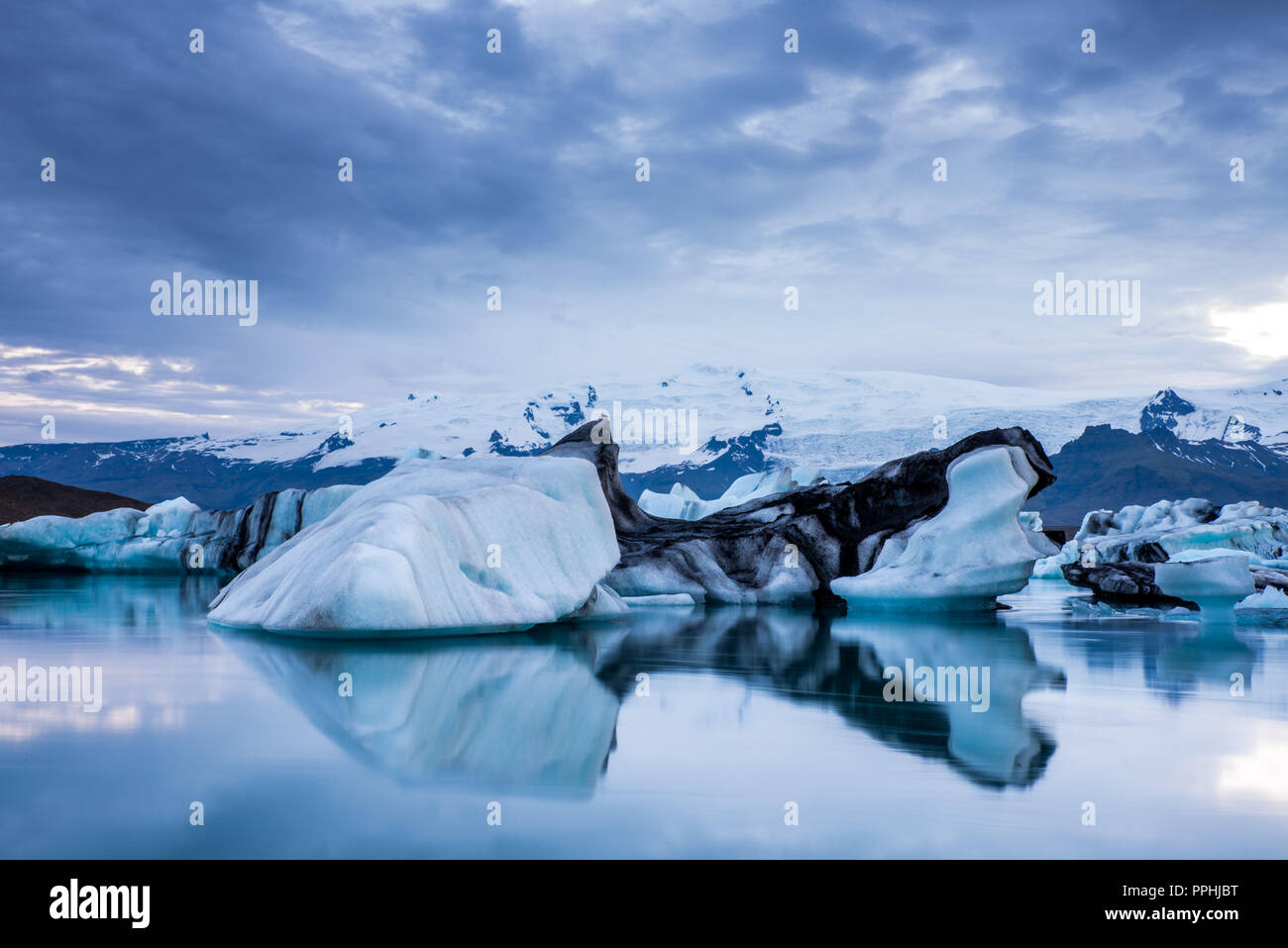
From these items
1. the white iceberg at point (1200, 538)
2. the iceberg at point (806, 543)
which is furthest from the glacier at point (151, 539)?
the white iceberg at point (1200, 538)

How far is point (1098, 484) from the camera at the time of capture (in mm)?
119562

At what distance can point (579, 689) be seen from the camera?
7.31 meters

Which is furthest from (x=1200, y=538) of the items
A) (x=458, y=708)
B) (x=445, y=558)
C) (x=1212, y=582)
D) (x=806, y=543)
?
(x=458, y=708)

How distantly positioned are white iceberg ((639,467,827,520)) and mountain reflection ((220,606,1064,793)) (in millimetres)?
14892

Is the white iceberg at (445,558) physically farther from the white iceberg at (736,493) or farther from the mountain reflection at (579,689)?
the white iceberg at (736,493)

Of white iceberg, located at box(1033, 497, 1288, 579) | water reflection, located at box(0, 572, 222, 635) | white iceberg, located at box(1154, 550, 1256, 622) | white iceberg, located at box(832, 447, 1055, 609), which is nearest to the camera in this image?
water reflection, located at box(0, 572, 222, 635)

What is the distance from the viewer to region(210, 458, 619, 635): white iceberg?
10.1 meters

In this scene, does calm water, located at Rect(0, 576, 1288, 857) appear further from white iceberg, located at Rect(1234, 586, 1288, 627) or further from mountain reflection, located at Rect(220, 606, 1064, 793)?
white iceberg, located at Rect(1234, 586, 1288, 627)

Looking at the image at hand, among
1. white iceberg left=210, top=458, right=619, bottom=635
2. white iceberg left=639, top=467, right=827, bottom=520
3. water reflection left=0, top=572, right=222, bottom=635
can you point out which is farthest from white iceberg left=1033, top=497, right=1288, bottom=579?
water reflection left=0, top=572, right=222, bottom=635

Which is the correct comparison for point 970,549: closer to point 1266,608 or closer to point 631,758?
point 1266,608

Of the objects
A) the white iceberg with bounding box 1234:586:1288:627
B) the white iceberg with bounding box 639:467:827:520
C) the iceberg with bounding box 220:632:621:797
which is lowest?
the white iceberg with bounding box 1234:586:1288:627

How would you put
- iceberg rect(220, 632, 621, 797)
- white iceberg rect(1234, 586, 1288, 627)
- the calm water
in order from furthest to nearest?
white iceberg rect(1234, 586, 1288, 627) → iceberg rect(220, 632, 621, 797) → the calm water

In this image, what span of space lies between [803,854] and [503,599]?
8322 millimetres
